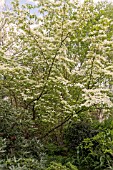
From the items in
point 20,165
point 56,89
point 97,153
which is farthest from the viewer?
point 56,89

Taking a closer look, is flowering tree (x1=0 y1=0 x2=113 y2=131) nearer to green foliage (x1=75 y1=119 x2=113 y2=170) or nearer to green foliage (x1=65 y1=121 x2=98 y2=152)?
green foliage (x1=65 y1=121 x2=98 y2=152)

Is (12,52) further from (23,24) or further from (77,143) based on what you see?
(77,143)

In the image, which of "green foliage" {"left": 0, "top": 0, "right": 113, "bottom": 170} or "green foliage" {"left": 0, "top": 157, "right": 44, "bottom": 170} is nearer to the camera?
"green foliage" {"left": 0, "top": 157, "right": 44, "bottom": 170}

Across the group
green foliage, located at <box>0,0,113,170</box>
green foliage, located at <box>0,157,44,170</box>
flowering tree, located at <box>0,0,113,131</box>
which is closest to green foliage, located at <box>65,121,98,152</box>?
green foliage, located at <box>0,0,113,170</box>

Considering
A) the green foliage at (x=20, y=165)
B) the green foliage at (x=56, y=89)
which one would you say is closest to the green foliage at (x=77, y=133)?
the green foliage at (x=56, y=89)

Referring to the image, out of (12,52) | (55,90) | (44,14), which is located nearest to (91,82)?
(55,90)

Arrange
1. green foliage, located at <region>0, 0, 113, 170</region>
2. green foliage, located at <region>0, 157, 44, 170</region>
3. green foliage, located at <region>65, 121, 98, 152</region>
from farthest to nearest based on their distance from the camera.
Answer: green foliage, located at <region>65, 121, 98, 152</region>
green foliage, located at <region>0, 0, 113, 170</region>
green foliage, located at <region>0, 157, 44, 170</region>

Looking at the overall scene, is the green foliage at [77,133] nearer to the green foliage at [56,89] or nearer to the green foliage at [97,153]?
the green foliage at [56,89]

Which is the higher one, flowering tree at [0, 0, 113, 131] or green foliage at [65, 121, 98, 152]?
flowering tree at [0, 0, 113, 131]

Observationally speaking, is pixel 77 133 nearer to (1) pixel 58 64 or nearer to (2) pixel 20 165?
(1) pixel 58 64

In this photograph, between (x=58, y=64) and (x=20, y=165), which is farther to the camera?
(x=58, y=64)

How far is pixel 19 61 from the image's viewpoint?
5332 mm

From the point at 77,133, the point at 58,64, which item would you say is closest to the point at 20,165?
the point at 77,133

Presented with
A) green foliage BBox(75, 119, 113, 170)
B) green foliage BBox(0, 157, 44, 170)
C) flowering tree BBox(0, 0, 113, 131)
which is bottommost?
green foliage BBox(75, 119, 113, 170)
